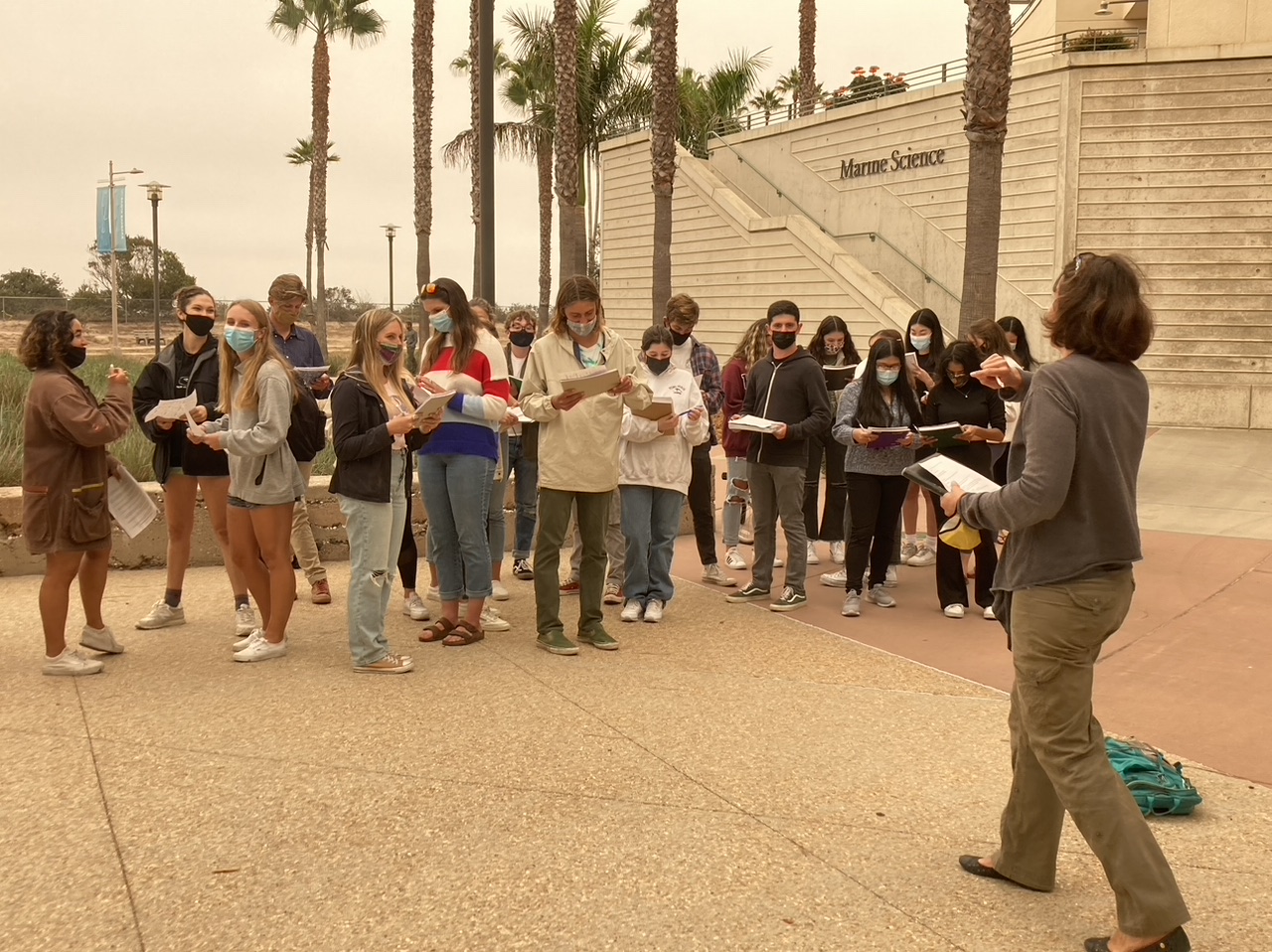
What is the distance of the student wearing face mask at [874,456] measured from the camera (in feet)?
25.4

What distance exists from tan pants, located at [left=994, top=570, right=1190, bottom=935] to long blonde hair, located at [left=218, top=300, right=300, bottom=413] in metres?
3.93

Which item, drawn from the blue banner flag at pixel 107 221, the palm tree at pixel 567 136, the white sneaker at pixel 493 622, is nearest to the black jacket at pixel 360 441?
the white sneaker at pixel 493 622

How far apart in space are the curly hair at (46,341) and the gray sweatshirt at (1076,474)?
4444 mm

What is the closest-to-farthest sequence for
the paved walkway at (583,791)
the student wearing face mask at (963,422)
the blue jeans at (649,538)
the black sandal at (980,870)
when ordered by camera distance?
the paved walkway at (583,791) < the black sandal at (980,870) < the blue jeans at (649,538) < the student wearing face mask at (963,422)

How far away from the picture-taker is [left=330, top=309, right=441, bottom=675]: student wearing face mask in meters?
6.00

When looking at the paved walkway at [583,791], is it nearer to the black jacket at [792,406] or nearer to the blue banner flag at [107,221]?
the black jacket at [792,406]

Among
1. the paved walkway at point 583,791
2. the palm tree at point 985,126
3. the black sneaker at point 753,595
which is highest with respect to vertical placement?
the palm tree at point 985,126

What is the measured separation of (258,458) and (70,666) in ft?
4.31

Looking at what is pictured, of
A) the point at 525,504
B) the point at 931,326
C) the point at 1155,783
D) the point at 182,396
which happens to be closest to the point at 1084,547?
the point at 1155,783

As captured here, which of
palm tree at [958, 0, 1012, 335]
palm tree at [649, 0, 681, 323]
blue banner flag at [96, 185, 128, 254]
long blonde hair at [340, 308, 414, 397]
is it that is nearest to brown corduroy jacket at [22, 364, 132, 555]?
long blonde hair at [340, 308, 414, 397]

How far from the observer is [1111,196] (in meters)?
21.8

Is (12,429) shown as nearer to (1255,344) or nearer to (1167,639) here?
(1167,639)

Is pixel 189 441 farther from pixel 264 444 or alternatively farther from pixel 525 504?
pixel 525 504

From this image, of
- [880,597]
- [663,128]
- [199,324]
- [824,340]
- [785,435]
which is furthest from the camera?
[663,128]
